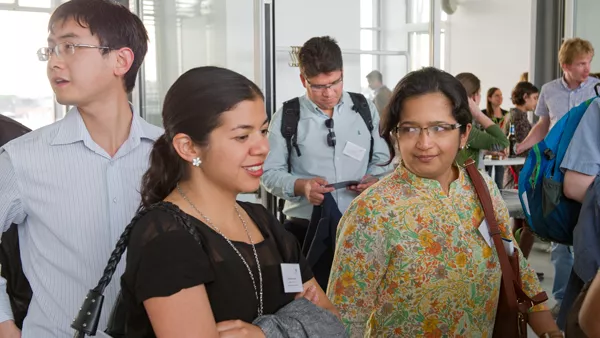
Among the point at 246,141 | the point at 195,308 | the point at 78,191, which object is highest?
the point at 246,141

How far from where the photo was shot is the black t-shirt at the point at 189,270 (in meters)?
1.18

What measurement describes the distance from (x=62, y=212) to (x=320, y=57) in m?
1.79

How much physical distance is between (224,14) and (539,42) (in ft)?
16.1

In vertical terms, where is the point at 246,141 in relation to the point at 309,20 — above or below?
below

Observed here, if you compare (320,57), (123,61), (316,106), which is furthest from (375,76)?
(123,61)

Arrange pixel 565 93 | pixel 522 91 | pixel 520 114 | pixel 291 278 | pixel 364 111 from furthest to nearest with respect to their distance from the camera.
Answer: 1. pixel 522 91
2. pixel 520 114
3. pixel 565 93
4. pixel 364 111
5. pixel 291 278

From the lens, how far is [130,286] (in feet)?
4.01

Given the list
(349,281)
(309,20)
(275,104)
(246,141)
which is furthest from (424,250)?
(309,20)

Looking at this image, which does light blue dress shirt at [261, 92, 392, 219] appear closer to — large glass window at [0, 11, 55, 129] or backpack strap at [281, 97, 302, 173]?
backpack strap at [281, 97, 302, 173]

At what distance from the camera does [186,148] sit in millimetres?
1378

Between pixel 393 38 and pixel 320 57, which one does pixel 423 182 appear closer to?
pixel 320 57

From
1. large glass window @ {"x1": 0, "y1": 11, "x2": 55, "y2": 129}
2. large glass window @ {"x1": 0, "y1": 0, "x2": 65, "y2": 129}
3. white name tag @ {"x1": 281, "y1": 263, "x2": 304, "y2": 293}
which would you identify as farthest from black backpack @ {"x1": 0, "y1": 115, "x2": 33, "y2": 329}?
large glass window @ {"x1": 0, "y1": 11, "x2": 55, "y2": 129}

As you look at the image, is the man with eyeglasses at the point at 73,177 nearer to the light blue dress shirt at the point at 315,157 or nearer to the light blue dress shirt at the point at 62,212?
the light blue dress shirt at the point at 62,212

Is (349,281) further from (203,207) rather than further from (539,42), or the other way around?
(539,42)
